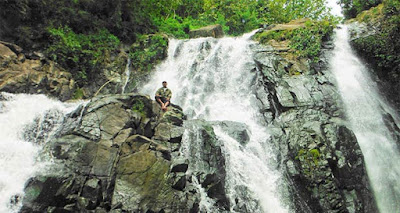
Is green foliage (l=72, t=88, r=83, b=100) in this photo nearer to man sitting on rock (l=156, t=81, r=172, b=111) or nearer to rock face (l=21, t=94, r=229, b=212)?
rock face (l=21, t=94, r=229, b=212)

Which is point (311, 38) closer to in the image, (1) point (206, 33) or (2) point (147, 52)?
(1) point (206, 33)

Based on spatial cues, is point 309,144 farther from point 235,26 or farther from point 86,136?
point 235,26

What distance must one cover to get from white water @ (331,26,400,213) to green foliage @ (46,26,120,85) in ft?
46.9

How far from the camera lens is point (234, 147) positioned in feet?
31.6

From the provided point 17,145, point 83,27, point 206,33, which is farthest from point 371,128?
point 83,27

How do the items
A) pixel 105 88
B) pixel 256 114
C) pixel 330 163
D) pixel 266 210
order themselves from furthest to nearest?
pixel 105 88 → pixel 256 114 → pixel 330 163 → pixel 266 210

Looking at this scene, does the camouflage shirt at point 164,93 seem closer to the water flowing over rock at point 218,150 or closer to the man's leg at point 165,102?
the man's leg at point 165,102

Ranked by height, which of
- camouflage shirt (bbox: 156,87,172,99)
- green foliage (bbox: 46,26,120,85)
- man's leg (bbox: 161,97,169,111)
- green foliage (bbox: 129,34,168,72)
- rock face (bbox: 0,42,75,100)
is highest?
green foliage (bbox: 129,34,168,72)

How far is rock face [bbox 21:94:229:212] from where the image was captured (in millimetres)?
5922

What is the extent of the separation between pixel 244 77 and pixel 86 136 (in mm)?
10230

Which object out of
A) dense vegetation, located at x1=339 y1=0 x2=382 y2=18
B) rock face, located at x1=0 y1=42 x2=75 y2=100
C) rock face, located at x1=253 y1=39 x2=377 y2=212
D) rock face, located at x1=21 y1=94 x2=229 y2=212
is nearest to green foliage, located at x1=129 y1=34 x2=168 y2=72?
rock face, located at x1=0 y1=42 x2=75 y2=100

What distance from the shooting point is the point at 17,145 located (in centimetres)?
707

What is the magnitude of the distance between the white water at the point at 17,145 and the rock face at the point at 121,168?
372 millimetres

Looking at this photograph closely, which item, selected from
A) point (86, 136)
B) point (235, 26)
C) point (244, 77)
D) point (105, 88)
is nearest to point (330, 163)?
point (244, 77)
